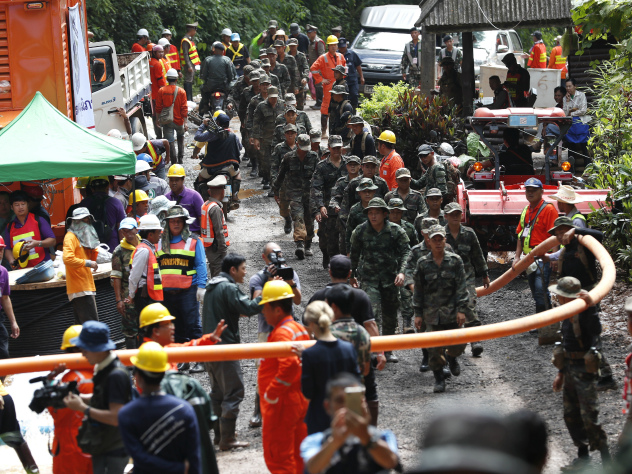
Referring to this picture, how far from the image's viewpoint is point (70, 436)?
636 cm

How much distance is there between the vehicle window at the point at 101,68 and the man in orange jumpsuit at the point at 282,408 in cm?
1037

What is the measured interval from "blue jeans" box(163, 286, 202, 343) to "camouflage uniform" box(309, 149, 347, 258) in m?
3.87

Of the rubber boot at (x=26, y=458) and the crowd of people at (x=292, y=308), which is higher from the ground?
the crowd of people at (x=292, y=308)

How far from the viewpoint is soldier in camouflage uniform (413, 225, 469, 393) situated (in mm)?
9203

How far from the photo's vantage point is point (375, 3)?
35.0m

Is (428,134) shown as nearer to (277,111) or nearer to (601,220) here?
(277,111)

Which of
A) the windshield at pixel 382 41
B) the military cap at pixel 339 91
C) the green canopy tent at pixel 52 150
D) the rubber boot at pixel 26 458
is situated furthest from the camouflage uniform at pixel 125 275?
the windshield at pixel 382 41

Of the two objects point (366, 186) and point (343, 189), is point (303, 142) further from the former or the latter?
point (366, 186)

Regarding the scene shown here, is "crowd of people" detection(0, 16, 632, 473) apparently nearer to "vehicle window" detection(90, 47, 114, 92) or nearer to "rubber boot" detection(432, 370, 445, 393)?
"rubber boot" detection(432, 370, 445, 393)

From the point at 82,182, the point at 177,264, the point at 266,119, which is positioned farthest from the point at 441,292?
the point at 266,119

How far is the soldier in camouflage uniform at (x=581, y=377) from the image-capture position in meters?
7.06

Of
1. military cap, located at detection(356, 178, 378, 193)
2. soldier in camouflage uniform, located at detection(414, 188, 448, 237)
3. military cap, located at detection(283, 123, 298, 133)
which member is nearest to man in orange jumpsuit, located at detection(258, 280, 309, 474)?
soldier in camouflage uniform, located at detection(414, 188, 448, 237)

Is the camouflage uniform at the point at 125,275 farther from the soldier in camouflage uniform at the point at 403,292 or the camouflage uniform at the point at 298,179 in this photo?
the camouflage uniform at the point at 298,179

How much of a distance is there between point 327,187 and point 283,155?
162 centimetres
